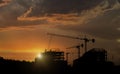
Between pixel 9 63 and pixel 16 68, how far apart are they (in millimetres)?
5259

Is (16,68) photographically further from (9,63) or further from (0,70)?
(0,70)

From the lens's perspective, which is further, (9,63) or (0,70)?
(9,63)

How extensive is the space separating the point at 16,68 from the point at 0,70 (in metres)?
18.3

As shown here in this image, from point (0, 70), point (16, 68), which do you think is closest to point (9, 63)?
point (16, 68)

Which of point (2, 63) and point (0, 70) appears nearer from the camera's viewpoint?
point (0, 70)

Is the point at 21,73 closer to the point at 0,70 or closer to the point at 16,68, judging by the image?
the point at 16,68

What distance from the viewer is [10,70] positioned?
190250 millimetres

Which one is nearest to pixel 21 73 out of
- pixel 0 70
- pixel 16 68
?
pixel 16 68

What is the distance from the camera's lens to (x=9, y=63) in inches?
7849

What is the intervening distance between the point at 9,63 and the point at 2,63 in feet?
18.6

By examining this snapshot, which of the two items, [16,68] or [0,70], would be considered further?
[16,68]

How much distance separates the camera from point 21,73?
196 m

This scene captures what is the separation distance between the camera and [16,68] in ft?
652
